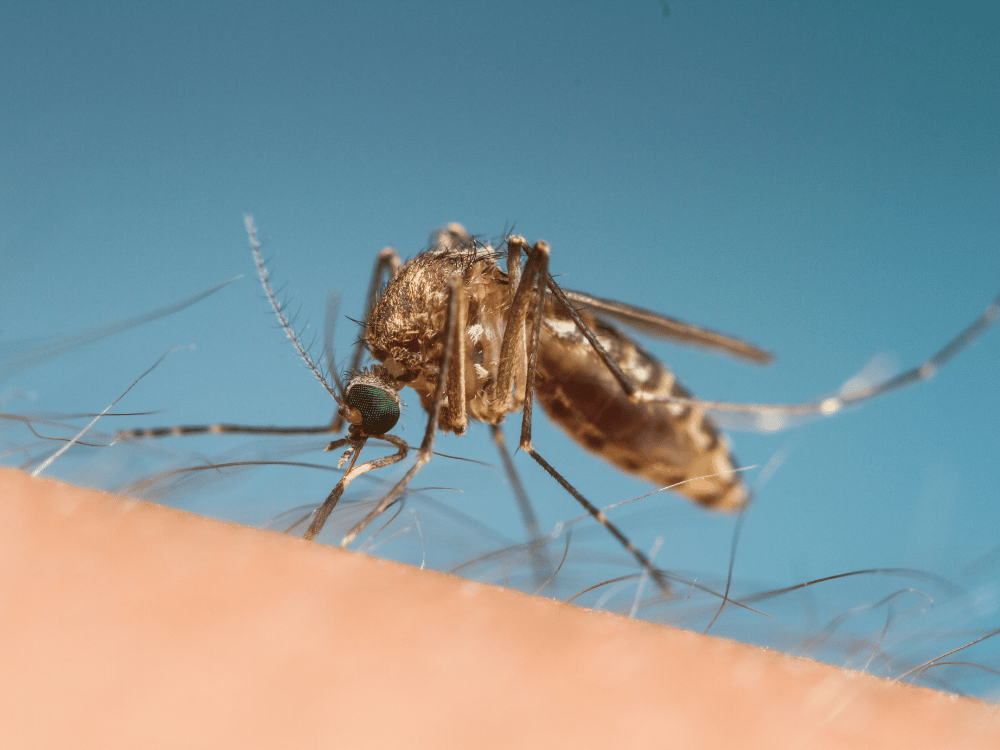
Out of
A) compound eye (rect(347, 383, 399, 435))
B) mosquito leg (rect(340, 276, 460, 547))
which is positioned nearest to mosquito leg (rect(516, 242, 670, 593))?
mosquito leg (rect(340, 276, 460, 547))

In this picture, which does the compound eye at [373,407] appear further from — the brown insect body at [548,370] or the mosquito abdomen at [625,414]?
the mosquito abdomen at [625,414]

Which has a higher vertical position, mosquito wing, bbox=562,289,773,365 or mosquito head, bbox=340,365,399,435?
mosquito wing, bbox=562,289,773,365

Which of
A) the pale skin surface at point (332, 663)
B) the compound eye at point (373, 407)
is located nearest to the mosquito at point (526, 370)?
the compound eye at point (373, 407)

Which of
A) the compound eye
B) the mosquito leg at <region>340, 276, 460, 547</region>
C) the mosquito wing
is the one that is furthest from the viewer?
the mosquito wing

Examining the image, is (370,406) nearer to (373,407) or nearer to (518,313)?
(373,407)

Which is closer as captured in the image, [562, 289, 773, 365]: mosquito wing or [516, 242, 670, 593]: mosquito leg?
[516, 242, 670, 593]: mosquito leg

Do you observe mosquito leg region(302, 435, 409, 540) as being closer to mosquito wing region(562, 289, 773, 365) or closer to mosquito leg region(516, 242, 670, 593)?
Answer: mosquito leg region(516, 242, 670, 593)

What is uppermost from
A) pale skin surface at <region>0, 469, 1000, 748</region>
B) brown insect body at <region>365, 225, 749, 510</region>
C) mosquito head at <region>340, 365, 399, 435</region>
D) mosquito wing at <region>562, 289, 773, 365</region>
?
mosquito wing at <region>562, 289, 773, 365</region>

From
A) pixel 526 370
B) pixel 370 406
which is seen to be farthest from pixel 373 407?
pixel 526 370
